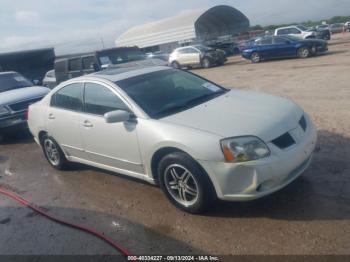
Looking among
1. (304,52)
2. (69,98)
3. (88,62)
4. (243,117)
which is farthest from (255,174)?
(304,52)

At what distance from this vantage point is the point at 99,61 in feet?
41.3

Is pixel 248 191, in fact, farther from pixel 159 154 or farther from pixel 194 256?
pixel 159 154

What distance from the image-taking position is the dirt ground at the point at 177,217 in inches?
134

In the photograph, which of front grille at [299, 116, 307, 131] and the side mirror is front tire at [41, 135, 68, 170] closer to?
the side mirror

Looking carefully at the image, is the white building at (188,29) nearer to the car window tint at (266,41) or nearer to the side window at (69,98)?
the car window tint at (266,41)

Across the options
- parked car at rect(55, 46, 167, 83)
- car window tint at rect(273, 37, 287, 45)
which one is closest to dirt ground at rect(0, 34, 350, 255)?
A: parked car at rect(55, 46, 167, 83)

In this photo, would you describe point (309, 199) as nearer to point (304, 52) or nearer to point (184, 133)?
point (184, 133)

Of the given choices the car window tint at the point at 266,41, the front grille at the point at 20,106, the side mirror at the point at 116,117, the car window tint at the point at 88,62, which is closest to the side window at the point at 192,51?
the car window tint at the point at 266,41

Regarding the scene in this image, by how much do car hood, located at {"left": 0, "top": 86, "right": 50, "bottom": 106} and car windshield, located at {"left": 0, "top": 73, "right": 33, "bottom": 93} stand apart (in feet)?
1.20

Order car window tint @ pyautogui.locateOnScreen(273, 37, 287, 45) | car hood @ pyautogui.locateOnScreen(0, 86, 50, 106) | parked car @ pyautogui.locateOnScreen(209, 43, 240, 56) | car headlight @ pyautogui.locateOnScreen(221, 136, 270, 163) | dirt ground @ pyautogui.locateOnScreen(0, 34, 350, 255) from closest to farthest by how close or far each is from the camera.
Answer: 1. dirt ground @ pyautogui.locateOnScreen(0, 34, 350, 255)
2. car headlight @ pyautogui.locateOnScreen(221, 136, 270, 163)
3. car hood @ pyautogui.locateOnScreen(0, 86, 50, 106)
4. car window tint @ pyautogui.locateOnScreen(273, 37, 287, 45)
5. parked car @ pyautogui.locateOnScreen(209, 43, 240, 56)

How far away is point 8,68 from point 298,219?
14942 mm

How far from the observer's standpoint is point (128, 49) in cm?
1351

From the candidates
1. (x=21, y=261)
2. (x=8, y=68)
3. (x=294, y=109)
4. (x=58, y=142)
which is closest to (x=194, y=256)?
(x=21, y=261)

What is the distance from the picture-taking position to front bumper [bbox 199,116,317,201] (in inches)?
137
